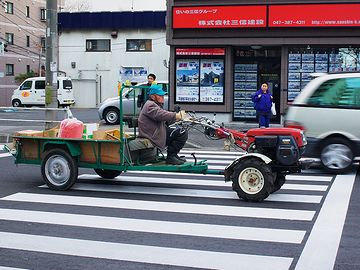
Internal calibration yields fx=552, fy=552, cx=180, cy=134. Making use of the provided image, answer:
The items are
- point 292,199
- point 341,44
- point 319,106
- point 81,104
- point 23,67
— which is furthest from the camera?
point 23,67

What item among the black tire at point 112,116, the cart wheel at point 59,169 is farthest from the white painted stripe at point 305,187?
the black tire at point 112,116

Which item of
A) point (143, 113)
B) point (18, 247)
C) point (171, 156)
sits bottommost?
point (18, 247)

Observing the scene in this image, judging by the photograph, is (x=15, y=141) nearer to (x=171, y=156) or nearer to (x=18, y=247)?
(x=171, y=156)

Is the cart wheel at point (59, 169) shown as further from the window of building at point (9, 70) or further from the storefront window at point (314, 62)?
the window of building at point (9, 70)

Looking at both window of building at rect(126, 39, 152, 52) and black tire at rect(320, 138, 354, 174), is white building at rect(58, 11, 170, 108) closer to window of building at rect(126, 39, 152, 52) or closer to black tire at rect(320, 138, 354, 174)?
window of building at rect(126, 39, 152, 52)

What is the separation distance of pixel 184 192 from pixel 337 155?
3.67 m

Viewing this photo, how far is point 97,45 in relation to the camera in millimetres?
42438

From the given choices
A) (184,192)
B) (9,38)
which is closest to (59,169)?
(184,192)

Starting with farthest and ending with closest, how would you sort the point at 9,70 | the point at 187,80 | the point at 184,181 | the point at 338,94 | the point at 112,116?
the point at 9,70 → the point at 112,116 → the point at 187,80 → the point at 338,94 → the point at 184,181

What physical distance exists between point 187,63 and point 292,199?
1351 cm

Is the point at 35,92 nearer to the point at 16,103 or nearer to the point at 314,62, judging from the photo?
the point at 16,103

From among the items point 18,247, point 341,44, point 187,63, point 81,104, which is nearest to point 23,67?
point 81,104

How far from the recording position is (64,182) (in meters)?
9.34

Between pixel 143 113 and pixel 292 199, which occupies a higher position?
pixel 143 113
